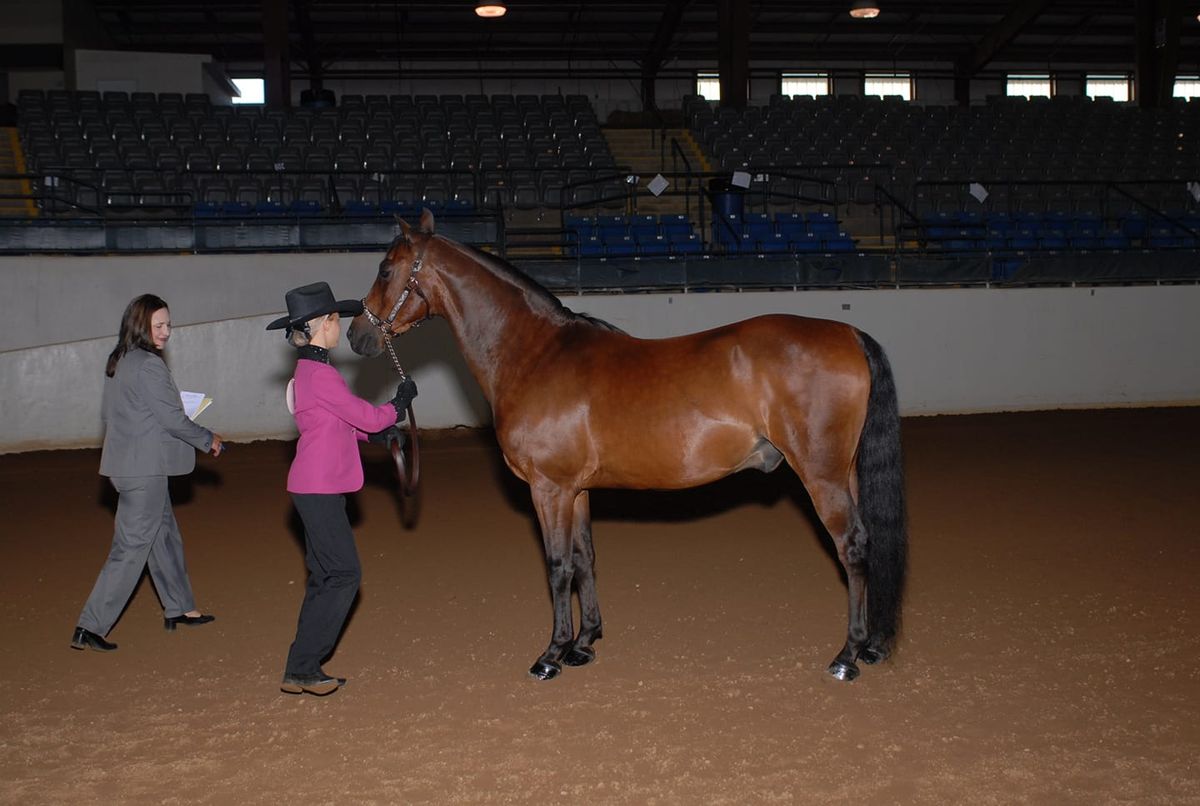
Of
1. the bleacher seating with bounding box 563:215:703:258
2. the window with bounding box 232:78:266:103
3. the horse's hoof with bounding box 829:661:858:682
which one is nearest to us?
the horse's hoof with bounding box 829:661:858:682

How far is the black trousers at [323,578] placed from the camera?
457 centimetres

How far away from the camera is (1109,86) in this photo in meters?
32.4

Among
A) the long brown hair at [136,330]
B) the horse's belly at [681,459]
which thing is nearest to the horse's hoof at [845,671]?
the horse's belly at [681,459]

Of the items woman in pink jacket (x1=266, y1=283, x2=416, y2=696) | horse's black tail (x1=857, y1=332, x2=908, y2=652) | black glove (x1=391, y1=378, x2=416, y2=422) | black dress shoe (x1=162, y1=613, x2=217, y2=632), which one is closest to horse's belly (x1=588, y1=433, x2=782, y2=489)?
horse's black tail (x1=857, y1=332, x2=908, y2=652)

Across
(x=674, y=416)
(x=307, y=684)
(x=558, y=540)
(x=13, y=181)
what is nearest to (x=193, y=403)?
(x=307, y=684)

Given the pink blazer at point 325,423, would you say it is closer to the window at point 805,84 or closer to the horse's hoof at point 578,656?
the horse's hoof at point 578,656

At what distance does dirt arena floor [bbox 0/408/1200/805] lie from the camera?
3.69 meters

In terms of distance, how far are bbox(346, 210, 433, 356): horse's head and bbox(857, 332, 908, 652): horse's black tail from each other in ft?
7.72

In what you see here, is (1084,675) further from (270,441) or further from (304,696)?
(270,441)

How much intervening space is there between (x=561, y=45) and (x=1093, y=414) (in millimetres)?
20179

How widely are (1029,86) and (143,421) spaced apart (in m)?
32.7

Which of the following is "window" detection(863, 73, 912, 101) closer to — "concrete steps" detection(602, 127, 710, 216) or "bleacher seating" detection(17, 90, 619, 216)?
"concrete steps" detection(602, 127, 710, 216)

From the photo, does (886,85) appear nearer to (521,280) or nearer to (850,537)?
(521,280)

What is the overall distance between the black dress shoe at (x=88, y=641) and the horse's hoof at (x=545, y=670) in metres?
2.35
